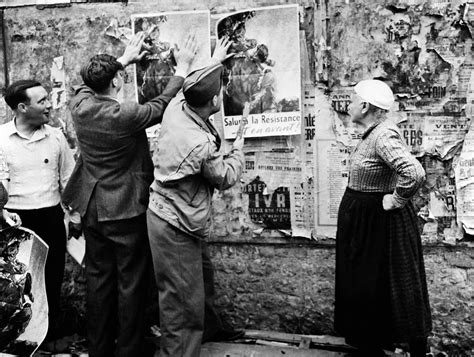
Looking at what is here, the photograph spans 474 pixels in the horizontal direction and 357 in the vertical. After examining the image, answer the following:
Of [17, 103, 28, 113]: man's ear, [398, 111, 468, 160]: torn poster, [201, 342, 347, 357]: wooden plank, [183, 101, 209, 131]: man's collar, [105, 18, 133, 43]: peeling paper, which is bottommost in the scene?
[201, 342, 347, 357]: wooden plank

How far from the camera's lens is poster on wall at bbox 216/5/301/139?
4621 millimetres

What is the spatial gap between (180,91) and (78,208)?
43.6 inches

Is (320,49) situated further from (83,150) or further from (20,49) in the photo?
(20,49)

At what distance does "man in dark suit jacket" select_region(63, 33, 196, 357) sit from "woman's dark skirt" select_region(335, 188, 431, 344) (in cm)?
139

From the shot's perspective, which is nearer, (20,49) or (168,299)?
(168,299)

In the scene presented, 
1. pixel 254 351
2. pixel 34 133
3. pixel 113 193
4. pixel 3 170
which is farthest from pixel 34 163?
pixel 254 351

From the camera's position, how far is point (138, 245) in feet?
14.2

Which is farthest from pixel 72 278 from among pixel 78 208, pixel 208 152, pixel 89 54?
pixel 208 152

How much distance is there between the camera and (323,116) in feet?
15.2

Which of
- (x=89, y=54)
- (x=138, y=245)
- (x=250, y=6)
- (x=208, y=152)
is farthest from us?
(x=89, y=54)

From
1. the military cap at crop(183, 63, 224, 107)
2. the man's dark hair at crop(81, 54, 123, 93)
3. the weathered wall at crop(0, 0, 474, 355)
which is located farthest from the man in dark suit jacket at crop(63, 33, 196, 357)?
the weathered wall at crop(0, 0, 474, 355)

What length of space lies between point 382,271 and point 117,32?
2723 millimetres

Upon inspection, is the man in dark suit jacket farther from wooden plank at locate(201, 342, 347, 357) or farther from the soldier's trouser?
wooden plank at locate(201, 342, 347, 357)

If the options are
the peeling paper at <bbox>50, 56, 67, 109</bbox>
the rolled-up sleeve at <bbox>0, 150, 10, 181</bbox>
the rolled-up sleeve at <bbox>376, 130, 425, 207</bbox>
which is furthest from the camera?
the peeling paper at <bbox>50, 56, 67, 109</bbox>
